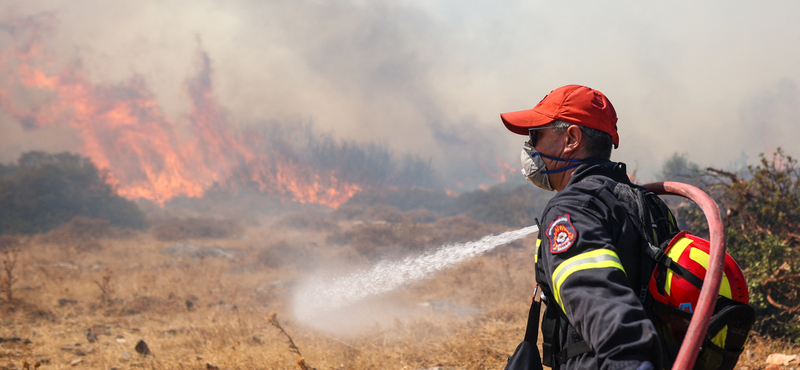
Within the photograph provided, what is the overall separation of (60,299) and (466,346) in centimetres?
921

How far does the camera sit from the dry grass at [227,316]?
556 cm

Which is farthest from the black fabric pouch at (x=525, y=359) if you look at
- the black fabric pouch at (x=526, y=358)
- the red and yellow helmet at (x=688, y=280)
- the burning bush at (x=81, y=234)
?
the burning bush at (x=81, y=234)

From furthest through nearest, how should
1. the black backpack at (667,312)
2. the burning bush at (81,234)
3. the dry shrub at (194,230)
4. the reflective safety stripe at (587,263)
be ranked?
the dry shrub at (194,230) → the burning bush at (81,234) → the black backpack at (667,312) → the reflective safety stripe at (587,263)

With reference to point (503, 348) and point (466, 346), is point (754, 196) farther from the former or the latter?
point (466, 346)

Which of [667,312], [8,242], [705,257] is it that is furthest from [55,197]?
[705,257]

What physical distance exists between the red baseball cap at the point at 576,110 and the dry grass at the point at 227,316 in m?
4.01

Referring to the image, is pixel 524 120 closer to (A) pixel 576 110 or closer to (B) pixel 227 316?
(A) pixel 576 110

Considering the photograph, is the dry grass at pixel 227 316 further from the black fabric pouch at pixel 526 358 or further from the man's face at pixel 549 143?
the man's face at pixel 549 143

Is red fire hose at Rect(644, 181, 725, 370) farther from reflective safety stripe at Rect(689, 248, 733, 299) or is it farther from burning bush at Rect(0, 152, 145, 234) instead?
burning bush at Rect(0, 152, 145, 234)

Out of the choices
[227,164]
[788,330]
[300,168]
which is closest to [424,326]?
[788,330]

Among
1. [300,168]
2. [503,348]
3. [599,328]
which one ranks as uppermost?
[599,328]

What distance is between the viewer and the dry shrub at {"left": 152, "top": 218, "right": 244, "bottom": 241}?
23.4 metres

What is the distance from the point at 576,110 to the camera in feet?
5.68

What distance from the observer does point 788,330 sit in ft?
17.6
